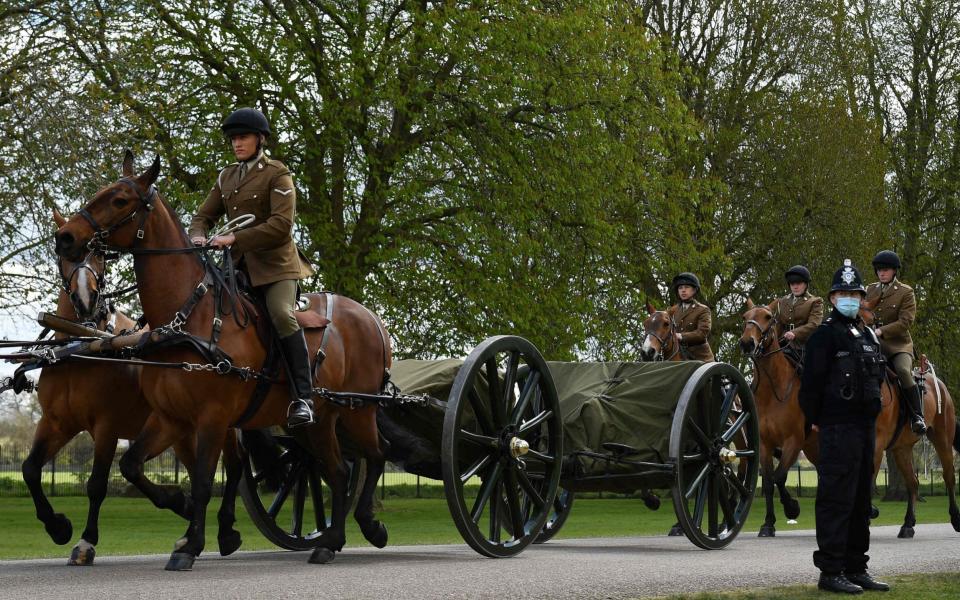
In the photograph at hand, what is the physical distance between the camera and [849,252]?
28625 millimetres

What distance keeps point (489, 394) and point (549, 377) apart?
56 centimetres

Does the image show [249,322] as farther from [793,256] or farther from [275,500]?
[793,256]

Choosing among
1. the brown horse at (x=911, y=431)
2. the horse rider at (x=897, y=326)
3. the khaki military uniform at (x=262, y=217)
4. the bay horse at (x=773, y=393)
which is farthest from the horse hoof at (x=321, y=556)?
the horse rider at (x=897, y=326)

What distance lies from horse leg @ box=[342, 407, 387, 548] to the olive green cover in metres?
0.36

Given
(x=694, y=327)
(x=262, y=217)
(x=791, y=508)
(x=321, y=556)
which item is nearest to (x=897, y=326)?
(x=694, y=327)

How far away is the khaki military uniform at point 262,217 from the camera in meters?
8.86

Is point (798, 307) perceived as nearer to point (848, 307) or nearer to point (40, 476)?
point (848, 307)

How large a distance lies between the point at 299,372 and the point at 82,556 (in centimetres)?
188

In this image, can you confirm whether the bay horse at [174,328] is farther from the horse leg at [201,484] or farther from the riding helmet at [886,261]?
the riding helmet at [886,261]

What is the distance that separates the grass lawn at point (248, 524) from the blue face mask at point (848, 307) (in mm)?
6495

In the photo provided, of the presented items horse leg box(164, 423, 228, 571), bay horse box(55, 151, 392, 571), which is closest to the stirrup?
bay horse box(55, 151, 392, 571)

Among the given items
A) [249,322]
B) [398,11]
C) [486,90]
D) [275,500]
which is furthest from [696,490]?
[398,11]

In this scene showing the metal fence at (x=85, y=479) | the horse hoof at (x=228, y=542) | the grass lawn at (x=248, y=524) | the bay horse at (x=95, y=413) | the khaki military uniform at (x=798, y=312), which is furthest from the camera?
the metal fence at (x=85, y=479)

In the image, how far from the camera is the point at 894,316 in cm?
1551
